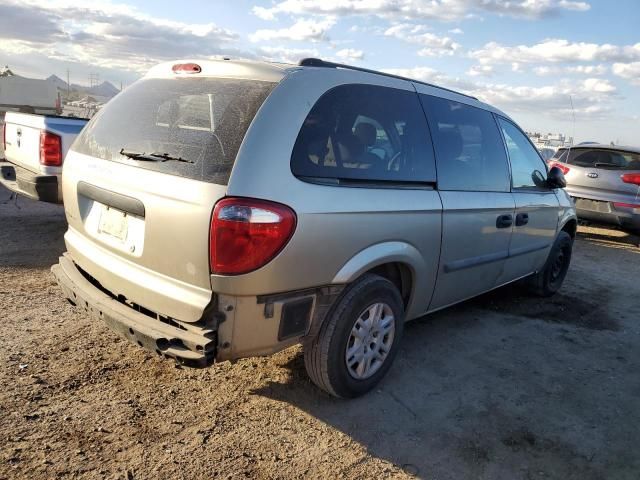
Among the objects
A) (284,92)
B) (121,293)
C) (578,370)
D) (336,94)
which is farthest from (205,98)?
(578,370)

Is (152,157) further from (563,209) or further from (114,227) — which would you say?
(563,209)

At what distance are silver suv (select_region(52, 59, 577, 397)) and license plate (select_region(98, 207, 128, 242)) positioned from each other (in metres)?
0.01

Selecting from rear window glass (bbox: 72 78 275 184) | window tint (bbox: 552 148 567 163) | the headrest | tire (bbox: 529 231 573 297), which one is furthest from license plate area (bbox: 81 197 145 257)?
window tint (bbox: 552 148 567 163)

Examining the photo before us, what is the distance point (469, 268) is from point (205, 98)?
226cm

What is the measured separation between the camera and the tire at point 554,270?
5379 millimetres

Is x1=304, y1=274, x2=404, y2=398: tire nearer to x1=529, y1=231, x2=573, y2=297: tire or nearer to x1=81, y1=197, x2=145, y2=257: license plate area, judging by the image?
x1=81, y1=197, x2=145, y2=257: license plate area

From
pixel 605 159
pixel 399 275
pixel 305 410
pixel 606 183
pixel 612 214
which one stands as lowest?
pixel 305 410

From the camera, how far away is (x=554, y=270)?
219 inches

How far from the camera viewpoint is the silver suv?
7.80ft

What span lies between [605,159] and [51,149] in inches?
335

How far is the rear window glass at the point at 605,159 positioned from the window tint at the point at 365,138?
6.88m

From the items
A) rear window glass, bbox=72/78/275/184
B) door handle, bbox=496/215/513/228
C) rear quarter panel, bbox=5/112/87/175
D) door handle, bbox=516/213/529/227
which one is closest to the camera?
rear window glass, bbox=72/78/275/184

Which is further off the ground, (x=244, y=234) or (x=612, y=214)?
(x=244, y=234)

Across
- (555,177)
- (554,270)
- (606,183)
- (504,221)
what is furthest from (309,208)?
(606,183)
